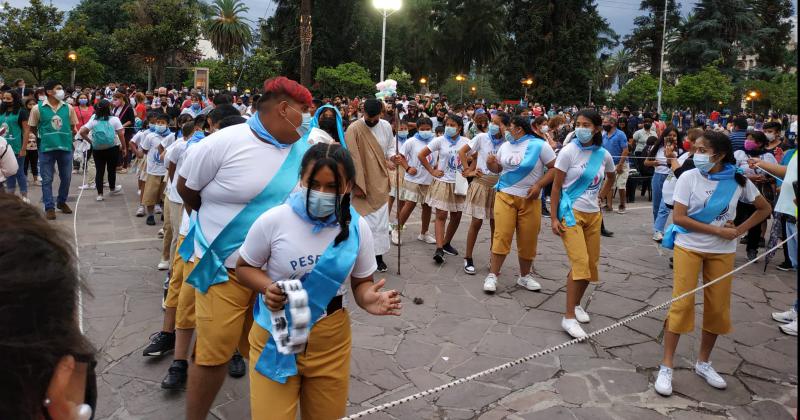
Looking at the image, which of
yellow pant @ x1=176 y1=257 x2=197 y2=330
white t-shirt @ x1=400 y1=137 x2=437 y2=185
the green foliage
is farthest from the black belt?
the green foliage

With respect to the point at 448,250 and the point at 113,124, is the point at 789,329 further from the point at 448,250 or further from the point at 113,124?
the point at 113,124

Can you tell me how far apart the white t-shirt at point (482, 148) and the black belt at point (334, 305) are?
4803mm

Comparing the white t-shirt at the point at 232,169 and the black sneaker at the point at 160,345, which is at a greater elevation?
the white t-shirt at the point at 232,169

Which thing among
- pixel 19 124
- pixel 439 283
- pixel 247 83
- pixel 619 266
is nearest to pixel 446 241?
pixel 439 283

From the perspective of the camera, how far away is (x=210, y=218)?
325 centimetres

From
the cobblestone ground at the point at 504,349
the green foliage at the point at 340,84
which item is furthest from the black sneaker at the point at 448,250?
the green foliage at the point at 340,84

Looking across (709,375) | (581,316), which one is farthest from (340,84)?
(709,375)

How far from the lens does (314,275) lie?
253 centimetres

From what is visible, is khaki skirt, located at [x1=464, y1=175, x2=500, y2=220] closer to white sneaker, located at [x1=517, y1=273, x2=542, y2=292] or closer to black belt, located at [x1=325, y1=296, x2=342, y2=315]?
white sneaker, located at [x1=517, y1=273, x2=542, y2=292]

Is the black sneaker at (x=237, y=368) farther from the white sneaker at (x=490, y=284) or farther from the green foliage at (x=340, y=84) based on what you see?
the green foliage at (x=340, y=84)

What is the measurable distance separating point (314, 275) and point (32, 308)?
62.0 inches

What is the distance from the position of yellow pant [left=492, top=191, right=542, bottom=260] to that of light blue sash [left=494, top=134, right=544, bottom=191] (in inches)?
6.1

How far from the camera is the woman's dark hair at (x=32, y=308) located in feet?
3.12

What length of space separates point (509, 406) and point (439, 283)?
265cm
